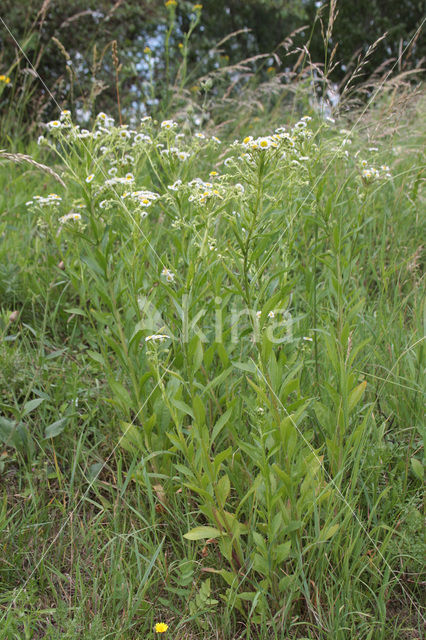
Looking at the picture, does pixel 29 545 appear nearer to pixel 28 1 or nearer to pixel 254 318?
pixel 254 318

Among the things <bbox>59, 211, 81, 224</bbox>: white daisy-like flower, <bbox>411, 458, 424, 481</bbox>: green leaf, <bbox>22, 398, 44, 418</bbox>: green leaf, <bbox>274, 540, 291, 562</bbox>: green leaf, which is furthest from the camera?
Answer: <bbox>22, 398, 44, 418</bbox>: green leaf

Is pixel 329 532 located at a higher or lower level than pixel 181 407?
lower

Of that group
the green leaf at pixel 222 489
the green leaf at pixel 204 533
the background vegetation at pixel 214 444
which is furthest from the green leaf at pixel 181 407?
the green leaf at pixel 204 533

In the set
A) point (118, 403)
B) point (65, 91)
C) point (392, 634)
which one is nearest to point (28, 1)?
point (65, 91)

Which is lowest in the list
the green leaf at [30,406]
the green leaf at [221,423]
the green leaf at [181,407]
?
the green leaf at [30,406]

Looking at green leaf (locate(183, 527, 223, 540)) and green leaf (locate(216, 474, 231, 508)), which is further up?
green leaf (locate(216, 474, 231, 508))

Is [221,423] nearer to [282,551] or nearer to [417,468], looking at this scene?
[282,551]

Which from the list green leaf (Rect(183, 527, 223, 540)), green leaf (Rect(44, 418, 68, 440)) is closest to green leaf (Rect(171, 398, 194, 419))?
green leaf (Rect(183, 527, 223, 540))

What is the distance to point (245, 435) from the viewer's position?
67.3 inches

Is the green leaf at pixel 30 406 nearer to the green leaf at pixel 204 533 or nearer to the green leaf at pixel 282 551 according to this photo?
the green leaf at pixel 204 533

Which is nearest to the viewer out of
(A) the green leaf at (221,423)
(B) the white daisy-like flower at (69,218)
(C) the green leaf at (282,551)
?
(C) the green leaf at (282,551)

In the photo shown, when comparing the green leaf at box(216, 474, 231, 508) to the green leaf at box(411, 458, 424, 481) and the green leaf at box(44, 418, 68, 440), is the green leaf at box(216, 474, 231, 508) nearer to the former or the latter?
the green leaf at box(411, 458, 424, 481)

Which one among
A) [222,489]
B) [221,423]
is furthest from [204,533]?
[221,423]

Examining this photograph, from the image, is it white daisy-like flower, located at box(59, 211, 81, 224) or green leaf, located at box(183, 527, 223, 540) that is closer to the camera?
green leaf, located at box(183, 527, 223, 540)
